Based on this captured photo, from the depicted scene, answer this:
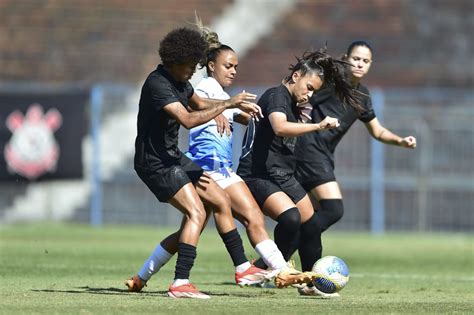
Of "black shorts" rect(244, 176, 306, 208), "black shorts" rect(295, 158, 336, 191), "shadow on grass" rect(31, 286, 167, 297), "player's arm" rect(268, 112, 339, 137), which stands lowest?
"shadow on grass" rect(31, 286, 167, 297)

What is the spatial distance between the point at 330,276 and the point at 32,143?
1198 cm

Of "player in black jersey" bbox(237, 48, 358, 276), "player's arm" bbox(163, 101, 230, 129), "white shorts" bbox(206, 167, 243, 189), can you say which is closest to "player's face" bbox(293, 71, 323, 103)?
"player in black jersey" bbox(237, 48, 358, 276)

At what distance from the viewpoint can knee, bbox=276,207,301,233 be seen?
9617 mm

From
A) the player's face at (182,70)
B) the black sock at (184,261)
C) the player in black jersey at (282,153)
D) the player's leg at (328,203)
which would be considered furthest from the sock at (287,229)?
the player's face at (182,70)

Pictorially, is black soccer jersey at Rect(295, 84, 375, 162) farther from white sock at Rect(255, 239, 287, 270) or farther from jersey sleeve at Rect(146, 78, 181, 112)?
jersey sleeve at Rect(146, 78, 181, 112)

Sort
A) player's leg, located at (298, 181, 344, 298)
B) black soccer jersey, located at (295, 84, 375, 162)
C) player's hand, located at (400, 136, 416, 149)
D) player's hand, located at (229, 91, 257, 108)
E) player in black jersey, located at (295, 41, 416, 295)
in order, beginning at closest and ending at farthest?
player's hand, located at (229, 91, 257, 108), player's leg, located at (298, 181, 344, 298), player's hand, located at (400, 136, 416, 149), player in black jersey, located at (295, 41, 416, 295), black soccer jersey, located at (295, 84, 375, 162)

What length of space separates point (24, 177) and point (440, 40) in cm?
998

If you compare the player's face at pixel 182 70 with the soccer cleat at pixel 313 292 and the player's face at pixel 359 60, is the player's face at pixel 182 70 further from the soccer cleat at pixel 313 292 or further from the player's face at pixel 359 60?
the player's face at pixel 359 60

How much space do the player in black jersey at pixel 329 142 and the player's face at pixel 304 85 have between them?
4.51 ft

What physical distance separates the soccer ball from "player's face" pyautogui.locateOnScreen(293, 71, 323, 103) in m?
1.37

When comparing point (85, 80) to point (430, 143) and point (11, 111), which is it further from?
point (430, 143)

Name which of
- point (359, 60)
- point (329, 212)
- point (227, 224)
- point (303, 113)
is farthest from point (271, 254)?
point (359, 60)

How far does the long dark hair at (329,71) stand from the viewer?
9703mm

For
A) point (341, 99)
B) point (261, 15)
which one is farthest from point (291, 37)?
point (341, 99)
